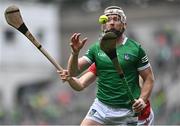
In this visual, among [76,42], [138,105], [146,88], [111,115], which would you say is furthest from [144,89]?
[76,42]

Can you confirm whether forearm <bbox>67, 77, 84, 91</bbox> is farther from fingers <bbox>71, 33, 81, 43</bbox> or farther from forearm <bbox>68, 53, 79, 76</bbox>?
fingers <bbox>71, 33, 81, 43</bbox>

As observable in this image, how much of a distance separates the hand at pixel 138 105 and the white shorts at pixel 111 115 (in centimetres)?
59

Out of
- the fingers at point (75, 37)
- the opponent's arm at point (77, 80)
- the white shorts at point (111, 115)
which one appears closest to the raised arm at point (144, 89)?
the white shorts at point (111, 115)

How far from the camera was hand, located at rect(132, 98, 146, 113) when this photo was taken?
35.4 feet

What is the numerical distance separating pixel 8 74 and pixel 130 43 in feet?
146

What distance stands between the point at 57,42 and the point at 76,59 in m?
50.1

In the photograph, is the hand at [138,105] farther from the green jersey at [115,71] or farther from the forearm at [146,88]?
the green jersey at [115,71]

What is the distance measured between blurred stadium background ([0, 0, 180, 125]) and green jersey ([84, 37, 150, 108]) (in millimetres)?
20760

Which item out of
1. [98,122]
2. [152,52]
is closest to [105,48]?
[98,122]

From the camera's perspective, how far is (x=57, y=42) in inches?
2400

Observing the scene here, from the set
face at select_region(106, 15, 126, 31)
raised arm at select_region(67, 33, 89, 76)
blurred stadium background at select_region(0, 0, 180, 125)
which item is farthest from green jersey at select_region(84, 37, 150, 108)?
blurred stadium background at select_region(0, 0, 180, 125)

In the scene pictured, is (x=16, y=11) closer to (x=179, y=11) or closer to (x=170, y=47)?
(x=170, y=47)

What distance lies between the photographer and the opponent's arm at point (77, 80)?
35.8ft

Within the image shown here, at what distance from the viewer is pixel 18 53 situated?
189 ft
